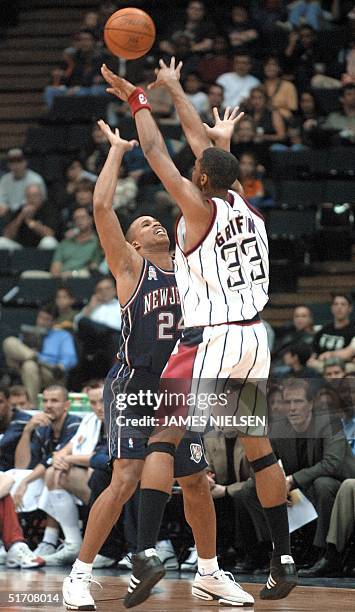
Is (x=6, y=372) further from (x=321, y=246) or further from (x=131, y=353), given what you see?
(x=131, y=353)

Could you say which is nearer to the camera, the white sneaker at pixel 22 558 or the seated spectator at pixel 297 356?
the white sneaker at pixel 22 558

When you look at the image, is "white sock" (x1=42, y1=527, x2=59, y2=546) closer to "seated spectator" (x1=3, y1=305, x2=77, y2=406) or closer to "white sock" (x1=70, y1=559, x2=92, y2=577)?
"seated spectator" (x1=3, y1=305, x2=77, y2=406)

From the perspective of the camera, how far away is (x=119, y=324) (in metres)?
12.6

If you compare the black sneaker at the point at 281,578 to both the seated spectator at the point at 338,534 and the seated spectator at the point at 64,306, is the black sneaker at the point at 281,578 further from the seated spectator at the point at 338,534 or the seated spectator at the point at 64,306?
the seated spectator at the point at 64,306

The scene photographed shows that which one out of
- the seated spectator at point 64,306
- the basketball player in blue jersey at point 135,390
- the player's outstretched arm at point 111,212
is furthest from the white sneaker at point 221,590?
the seated spectator at point 64,306

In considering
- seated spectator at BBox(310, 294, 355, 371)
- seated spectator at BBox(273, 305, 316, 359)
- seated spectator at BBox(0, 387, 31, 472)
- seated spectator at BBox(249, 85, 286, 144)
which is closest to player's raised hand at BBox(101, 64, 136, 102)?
seated spectator at BBox(0, 387, 31, 472)

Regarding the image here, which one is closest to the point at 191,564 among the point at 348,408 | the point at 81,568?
the point at 348,408

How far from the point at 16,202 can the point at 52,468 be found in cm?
658

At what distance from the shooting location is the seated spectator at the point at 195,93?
1515 centimetres

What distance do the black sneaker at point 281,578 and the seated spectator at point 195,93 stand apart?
9.56 metres

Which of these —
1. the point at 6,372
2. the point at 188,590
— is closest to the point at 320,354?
the point at 6,372

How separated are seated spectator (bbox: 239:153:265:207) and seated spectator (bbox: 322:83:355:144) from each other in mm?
1270

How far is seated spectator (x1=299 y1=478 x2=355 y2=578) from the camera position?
27.7ft

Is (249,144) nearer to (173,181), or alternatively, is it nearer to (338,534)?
(338,534)
